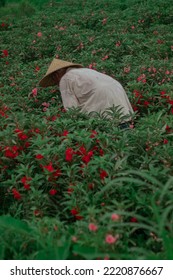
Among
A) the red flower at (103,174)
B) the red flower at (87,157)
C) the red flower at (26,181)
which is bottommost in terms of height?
the red flower at (26,181)

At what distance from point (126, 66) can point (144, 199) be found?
4.01 metres

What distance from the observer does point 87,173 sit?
2.89 m

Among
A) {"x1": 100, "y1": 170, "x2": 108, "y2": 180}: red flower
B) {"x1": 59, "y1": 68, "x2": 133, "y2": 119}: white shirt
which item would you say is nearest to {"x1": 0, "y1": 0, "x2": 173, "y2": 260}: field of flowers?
{"x1": 100, "y1": 170, "x2": 108, "y2": 180}: red flower

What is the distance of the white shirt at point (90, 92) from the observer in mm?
4461

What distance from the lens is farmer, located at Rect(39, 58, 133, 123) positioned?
4457 mm

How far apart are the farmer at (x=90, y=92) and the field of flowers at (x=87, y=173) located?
0.28 meters

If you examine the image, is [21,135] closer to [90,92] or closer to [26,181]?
[26,181]

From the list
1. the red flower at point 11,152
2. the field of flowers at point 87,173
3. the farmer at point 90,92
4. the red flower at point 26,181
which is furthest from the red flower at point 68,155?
the farmer at point 90,92

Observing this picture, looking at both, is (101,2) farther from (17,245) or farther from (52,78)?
(17,245)

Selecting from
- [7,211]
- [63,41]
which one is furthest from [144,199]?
[63,41]

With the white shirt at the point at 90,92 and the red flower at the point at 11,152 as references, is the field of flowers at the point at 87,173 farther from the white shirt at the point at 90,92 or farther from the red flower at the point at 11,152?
the white shirt at the point at 90,92

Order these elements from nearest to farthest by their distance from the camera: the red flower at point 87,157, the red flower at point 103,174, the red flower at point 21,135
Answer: the red flower at point 103,174
the red flower at point 87,157
the red flower at point 21,135

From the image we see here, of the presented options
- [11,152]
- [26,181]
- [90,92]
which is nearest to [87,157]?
[26,181]

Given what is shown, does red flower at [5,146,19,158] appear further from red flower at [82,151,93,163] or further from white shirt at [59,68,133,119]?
white shirt at [59,68,133,119]
